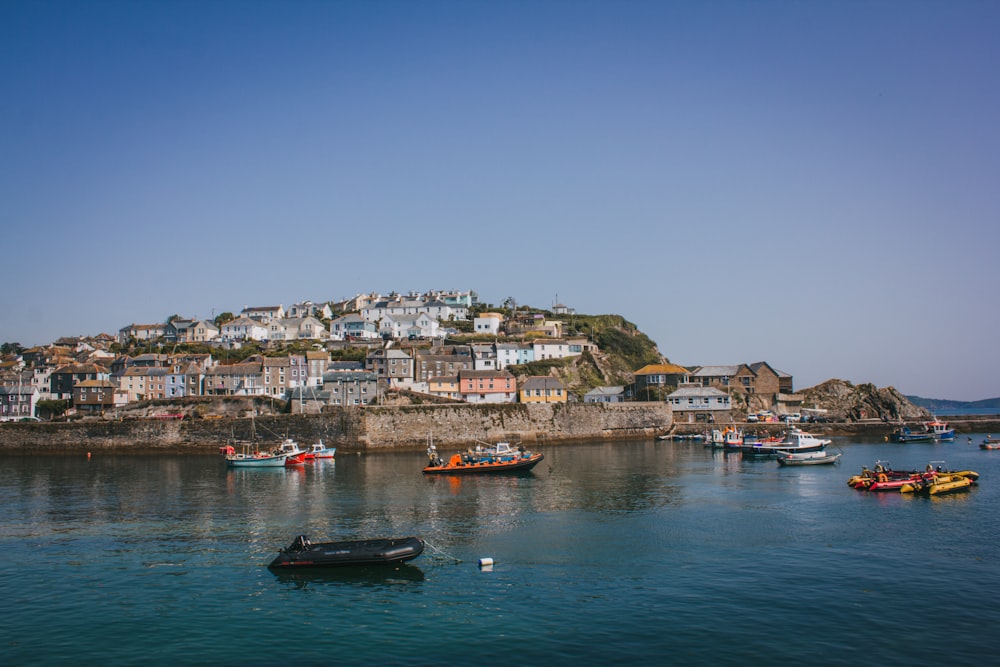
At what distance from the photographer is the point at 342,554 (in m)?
24.6

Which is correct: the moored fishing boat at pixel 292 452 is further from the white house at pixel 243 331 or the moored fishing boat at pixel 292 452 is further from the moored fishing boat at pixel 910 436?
the moored fishing boat at pixel 910 436

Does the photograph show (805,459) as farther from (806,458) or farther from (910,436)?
(910,436)

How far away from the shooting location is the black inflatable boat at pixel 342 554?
79.8 ft

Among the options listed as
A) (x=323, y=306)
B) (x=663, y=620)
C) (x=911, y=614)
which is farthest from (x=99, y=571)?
(x=323, y=306)

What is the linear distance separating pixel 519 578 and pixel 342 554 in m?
6.47

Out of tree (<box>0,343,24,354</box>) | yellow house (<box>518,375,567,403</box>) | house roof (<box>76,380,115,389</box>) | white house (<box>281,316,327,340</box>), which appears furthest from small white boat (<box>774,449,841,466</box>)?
tree (<box>0,343,24,354</box>)

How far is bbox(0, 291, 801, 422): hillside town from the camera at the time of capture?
79.2 meters

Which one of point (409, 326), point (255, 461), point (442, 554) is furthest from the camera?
point (409, 326)

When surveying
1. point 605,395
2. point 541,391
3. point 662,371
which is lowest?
point 605,395

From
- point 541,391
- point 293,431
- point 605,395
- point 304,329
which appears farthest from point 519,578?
point 304,329

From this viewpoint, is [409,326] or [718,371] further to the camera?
[409,326]

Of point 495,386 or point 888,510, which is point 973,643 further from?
point 495,386

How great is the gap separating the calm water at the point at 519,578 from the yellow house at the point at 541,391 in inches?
1497

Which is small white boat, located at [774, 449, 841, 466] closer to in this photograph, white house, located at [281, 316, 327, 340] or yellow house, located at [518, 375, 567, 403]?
yellow house, located at [518, 375, 567, 403]
